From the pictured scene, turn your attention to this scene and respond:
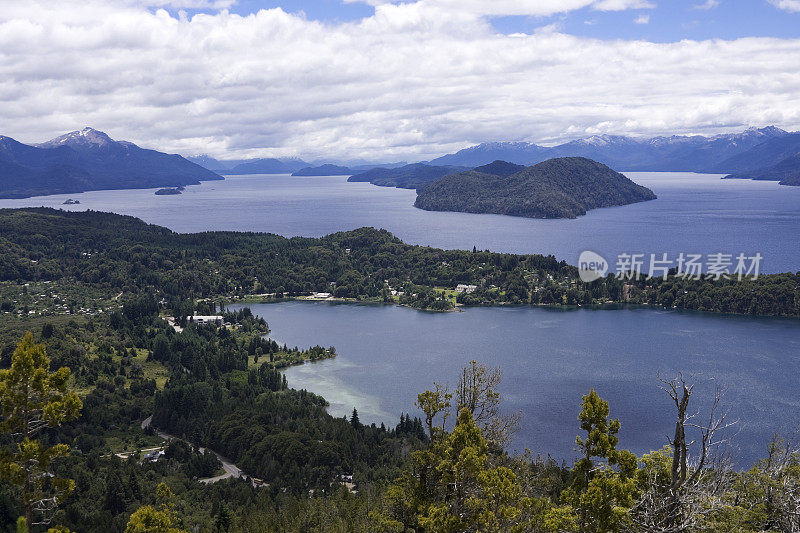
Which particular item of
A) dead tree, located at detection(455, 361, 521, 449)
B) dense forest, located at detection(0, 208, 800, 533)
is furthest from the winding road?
dead tree, located at detection(455, 361, 521, 449)

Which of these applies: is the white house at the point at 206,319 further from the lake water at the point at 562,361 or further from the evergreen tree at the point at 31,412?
the evergreen tree at the point at 31,412

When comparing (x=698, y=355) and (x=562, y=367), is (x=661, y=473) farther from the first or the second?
(x=698, y=355)

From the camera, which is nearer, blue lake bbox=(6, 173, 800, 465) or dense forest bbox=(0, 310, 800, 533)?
dense forest bbox=(0, 310, 800, 533)

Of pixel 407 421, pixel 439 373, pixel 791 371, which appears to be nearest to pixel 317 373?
pixel 439 373

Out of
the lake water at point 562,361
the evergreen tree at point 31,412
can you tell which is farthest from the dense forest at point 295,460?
the lake water at point 562,361

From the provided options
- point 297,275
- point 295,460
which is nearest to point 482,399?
point 295,460

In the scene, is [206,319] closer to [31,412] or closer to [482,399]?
[482,399]

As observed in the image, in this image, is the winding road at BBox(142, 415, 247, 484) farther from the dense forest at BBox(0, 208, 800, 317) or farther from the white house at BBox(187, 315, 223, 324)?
the dense forest at BBox(0, 208, 800, 317)
